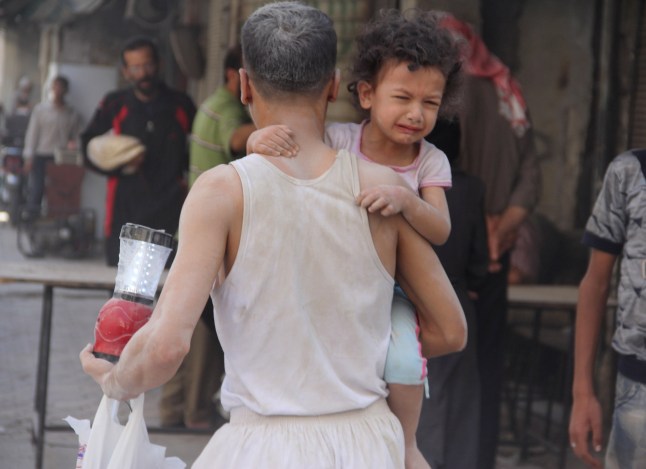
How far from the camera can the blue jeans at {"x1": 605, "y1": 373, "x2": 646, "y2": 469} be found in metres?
3.10

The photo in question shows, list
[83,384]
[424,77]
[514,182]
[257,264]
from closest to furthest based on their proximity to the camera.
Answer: [257,264], [424,77], [514,182], [83,384]

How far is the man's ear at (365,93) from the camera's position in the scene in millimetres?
2609

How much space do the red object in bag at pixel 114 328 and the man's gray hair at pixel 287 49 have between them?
46 centimetres

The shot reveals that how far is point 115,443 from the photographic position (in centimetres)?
224

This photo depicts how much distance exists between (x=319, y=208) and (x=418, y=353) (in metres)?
0.37

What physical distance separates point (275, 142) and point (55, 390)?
5157 mm

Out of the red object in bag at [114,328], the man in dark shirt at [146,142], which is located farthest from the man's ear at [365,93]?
the man in dark shirt at [146,142]

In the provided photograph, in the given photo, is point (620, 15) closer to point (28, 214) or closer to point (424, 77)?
point (424, 77)

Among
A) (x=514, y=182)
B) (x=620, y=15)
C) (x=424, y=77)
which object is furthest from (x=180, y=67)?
(x=424, y=77)

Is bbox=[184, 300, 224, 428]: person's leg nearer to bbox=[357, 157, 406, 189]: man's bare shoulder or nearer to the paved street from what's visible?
the paved street

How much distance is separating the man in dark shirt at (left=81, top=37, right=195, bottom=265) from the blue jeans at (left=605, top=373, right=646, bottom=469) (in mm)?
3623

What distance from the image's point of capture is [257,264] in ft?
6.86

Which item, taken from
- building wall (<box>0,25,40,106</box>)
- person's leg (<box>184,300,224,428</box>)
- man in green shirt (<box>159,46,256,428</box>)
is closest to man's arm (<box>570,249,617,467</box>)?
man in green shirt (<box>159,46,256,428</box>)

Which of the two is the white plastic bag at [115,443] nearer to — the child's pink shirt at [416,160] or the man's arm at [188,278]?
the man's arm at [188,278]
